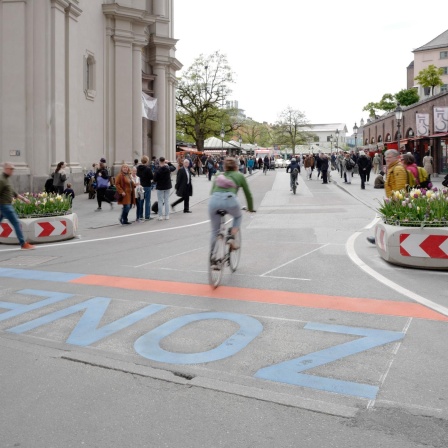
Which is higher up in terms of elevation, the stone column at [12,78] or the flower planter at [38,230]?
the stone column at [12,78]

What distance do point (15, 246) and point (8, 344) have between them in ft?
27.1

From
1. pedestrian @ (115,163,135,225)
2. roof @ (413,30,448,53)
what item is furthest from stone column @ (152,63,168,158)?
roof @ (413,30,448,53)

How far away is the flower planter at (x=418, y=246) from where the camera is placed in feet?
31.2

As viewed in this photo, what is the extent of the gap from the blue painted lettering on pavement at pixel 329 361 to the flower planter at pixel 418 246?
154 inches

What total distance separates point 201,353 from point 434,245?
5486mm

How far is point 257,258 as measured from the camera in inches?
431

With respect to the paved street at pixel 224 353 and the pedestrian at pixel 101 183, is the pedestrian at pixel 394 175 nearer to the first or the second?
the paved street at pixel 224 353

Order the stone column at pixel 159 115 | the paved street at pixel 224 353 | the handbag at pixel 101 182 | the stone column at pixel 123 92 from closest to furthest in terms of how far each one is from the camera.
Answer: the paved street at pixel 224 353, the handbag at pixel 101 182, the stone column at pixel 123 92, the stone column at pixel 159 115

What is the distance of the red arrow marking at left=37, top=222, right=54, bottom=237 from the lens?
46.0 ft

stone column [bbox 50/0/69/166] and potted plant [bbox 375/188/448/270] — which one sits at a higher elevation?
stone column [bbox 50/0/69/166]

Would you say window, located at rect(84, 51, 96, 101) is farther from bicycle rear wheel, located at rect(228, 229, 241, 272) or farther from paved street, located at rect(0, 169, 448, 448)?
bicycle rear wheel, located at rect(228, 229, 241, 272)

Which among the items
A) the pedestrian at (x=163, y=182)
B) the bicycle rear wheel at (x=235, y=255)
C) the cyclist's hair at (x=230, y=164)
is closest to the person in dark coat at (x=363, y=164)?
the pedestrian at (x=163, y=182)

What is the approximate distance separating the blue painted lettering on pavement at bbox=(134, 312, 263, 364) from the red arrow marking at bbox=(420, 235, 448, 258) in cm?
417

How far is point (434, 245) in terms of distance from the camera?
31.3 ft
